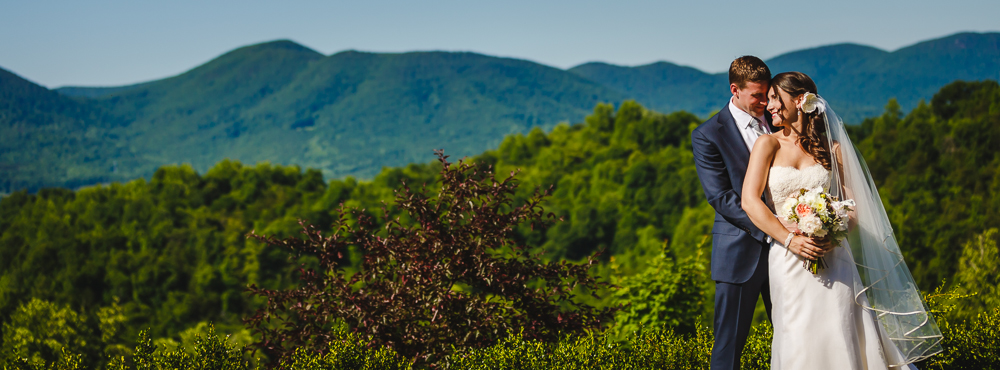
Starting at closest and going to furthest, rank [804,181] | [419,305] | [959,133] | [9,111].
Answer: [804,181] → [419,305] → [959,133] → [9,111]

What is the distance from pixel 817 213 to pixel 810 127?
446 mm

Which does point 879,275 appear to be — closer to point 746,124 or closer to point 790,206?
point 790,206

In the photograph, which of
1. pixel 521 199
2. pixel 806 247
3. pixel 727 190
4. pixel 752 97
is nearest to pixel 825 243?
pixel 806 247

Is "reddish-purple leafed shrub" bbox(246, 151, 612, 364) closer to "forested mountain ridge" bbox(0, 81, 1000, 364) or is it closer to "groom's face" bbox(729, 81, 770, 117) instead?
"groom's face" bbox(729, 81, 770, 117)

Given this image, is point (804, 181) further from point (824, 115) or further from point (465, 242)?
point (465, 242)

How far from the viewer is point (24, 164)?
15588 centimetres

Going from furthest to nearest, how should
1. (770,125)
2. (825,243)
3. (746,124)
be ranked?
1. (770,125)
2. (746,124)
3. (825,243)

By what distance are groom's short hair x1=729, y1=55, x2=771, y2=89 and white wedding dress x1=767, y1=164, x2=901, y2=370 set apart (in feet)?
1.33

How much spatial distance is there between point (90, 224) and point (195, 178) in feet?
28.0

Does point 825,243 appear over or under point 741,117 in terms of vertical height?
under

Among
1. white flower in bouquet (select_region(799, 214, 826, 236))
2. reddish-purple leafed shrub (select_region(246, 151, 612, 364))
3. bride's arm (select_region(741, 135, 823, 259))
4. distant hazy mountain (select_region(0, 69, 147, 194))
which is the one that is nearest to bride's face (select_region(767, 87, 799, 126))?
bride's arm (select_region(741, 135, 823, 259))

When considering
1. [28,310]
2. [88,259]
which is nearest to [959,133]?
[28,310]

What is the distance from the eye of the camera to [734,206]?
124 inches

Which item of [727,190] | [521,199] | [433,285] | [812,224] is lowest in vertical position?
[521,199]
